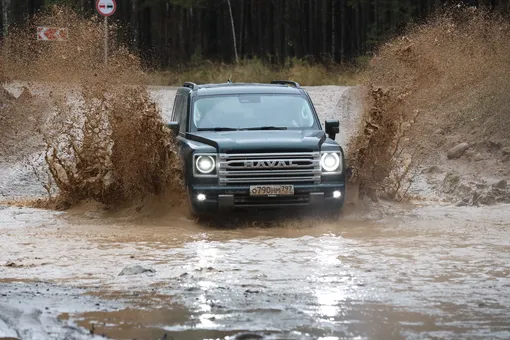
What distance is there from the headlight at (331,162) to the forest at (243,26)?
38.7 metres

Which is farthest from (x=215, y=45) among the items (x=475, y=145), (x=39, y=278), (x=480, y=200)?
(x=39, y=278)

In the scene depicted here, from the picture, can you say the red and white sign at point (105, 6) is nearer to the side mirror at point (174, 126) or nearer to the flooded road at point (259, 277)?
the flooded road at point (259, 277)

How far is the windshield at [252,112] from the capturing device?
15.0 m

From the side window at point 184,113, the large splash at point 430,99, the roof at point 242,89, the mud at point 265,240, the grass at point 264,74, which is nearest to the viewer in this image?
the mud at point 265,240

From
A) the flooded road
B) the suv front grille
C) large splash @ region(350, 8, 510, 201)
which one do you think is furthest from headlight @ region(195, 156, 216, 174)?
large splash @ region(350, 8, 510, 201)

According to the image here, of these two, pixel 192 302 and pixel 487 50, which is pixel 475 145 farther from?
pixel 192 302

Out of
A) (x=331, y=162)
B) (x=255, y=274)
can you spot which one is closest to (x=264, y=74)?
(x=331, y=162)

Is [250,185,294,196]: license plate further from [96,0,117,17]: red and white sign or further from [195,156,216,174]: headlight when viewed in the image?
[96,0,117,17]: red and white sign

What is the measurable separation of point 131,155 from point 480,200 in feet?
16.6

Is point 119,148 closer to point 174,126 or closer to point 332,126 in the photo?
point 174,126

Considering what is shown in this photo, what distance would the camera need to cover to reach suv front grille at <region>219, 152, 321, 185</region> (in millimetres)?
13883

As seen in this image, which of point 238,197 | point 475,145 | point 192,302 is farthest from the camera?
point 475,145

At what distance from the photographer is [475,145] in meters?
21.0

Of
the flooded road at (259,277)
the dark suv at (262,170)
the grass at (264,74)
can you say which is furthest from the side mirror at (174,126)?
the grass at (264,74)
